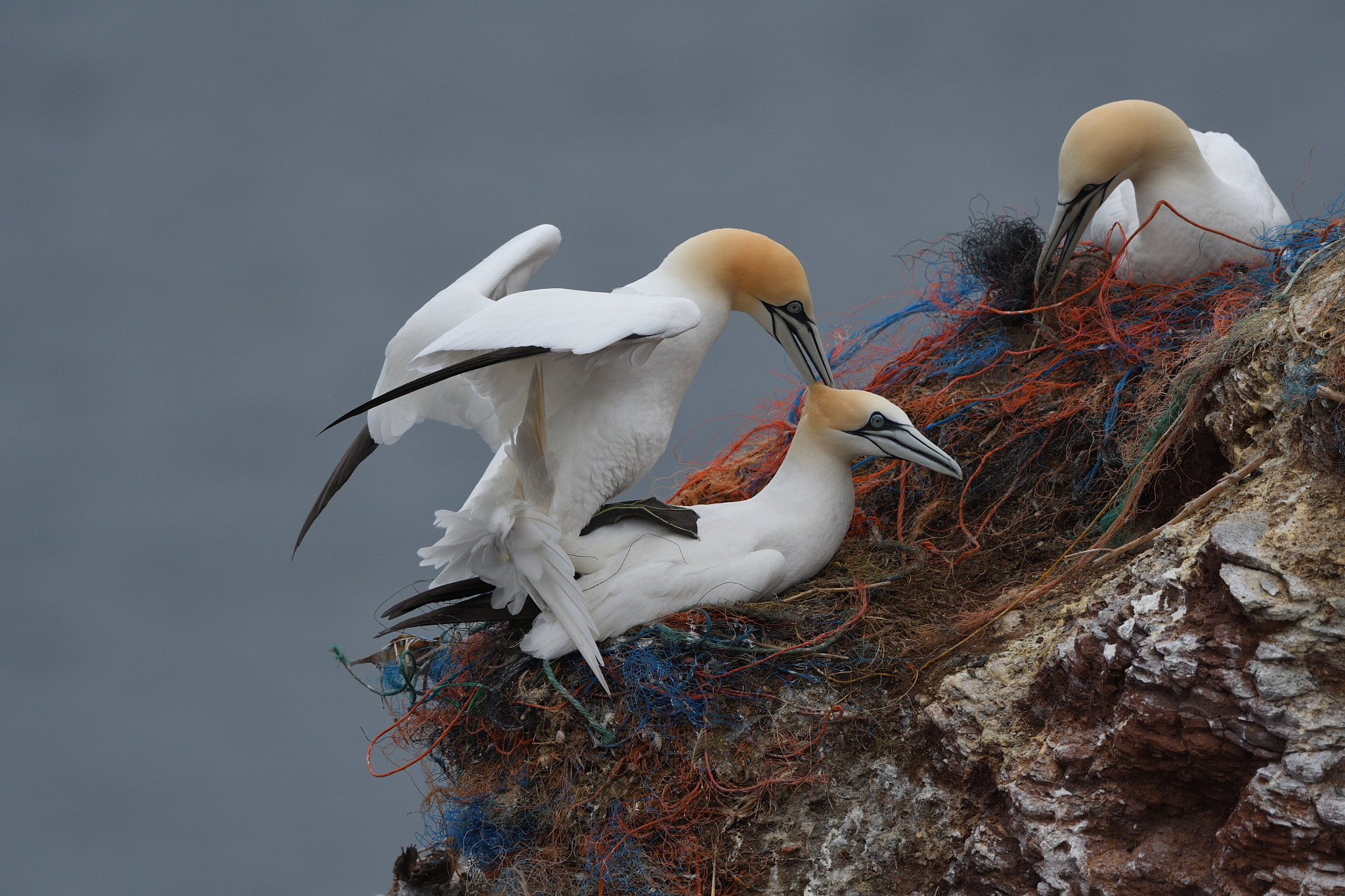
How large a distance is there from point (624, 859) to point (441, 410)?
4.65 feet

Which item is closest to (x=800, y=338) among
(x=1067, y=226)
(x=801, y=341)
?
(x=801, y=341)

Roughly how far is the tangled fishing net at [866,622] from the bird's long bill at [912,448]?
0.84 feet

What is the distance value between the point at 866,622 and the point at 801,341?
96cm

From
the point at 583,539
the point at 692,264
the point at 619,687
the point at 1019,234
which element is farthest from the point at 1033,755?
the point at 1019,234

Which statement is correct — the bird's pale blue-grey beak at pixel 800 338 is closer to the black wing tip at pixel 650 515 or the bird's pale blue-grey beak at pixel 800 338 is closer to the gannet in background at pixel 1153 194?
the black wing tip at pixel 650 515

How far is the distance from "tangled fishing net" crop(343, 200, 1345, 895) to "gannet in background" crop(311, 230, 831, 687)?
0.26 metres

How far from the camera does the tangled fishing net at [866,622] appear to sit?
3035 mm

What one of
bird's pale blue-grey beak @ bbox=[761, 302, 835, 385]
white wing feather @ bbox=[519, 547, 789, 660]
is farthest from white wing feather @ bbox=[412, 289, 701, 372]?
white wing feather @ bbox=[519, 547, 789, 660]

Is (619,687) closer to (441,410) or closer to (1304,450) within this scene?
(441,410)

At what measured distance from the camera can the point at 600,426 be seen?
3.43m

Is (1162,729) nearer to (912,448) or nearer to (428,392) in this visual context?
(912,448)

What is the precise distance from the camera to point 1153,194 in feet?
13.6

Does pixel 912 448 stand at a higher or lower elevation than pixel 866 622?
higher

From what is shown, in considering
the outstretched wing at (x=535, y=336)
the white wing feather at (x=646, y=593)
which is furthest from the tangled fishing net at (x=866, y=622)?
the outstretched wing at (x=535, y=336)
